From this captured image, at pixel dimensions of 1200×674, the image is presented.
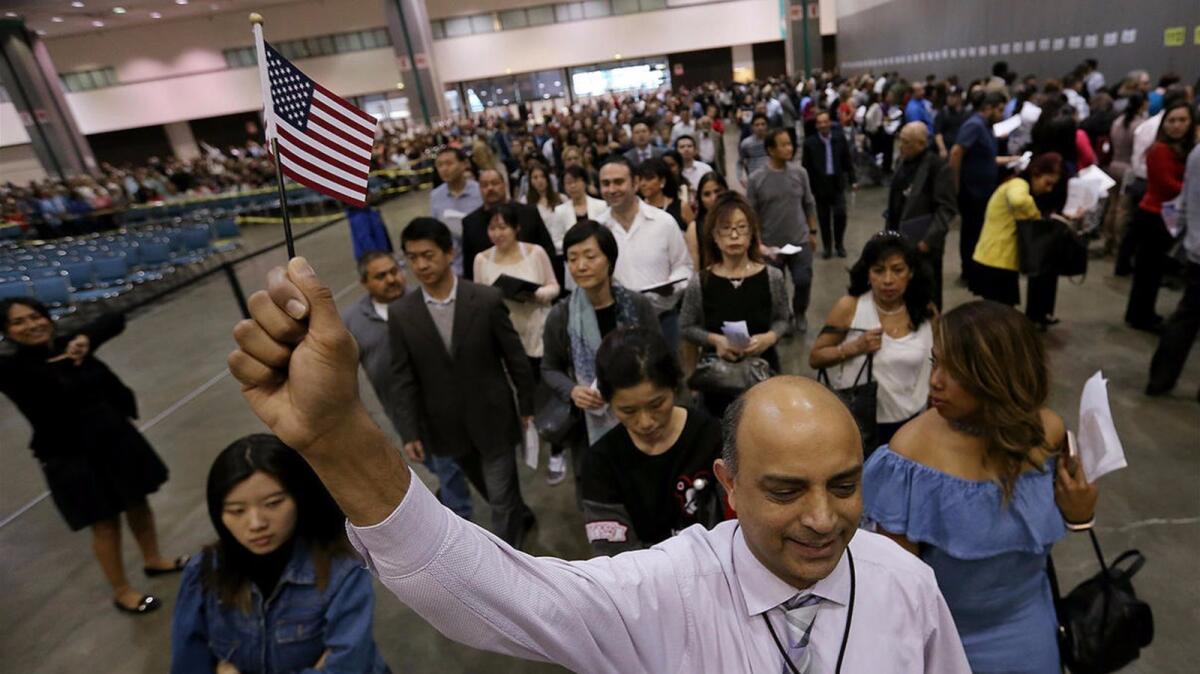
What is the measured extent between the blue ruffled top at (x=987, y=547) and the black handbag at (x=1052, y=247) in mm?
3658

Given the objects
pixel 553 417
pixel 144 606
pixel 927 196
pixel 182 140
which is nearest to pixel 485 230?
pixel 553 417

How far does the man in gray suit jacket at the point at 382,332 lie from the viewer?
332cm

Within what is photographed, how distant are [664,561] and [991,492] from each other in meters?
0.95

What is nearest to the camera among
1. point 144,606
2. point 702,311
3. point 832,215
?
point 702,311

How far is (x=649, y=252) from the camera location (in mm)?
4012

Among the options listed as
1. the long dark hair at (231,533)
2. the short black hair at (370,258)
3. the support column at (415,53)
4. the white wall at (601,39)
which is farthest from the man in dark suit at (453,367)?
the white wall at (601,39)

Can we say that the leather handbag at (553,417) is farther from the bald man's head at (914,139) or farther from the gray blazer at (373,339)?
the bald man's head at (914,139)

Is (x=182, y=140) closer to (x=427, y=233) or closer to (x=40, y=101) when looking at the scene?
(x=40, y=101)

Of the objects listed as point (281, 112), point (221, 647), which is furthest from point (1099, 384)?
point (221, 647)

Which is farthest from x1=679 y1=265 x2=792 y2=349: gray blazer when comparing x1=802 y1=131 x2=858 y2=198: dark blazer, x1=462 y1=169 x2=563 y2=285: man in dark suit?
x1=802 y1=131 x2=858 y2=198: dark blazer

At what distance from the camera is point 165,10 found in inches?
1068

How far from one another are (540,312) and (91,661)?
2980 millimetres

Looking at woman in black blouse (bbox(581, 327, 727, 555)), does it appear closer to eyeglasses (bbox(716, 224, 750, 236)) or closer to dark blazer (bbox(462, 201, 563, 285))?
eyeglasses (bbox(716, 224, 750, 236))

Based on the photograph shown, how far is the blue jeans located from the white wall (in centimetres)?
3258
